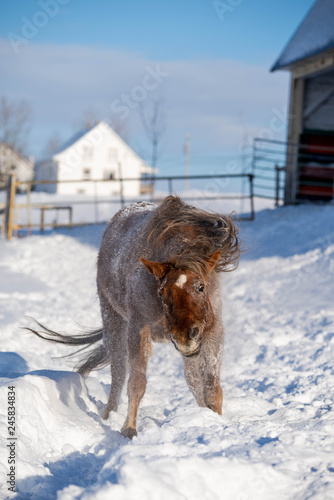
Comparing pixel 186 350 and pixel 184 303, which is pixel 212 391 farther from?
pixel 184 303

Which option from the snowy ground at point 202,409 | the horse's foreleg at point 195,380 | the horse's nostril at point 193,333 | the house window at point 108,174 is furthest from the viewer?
the house window at point 108,174

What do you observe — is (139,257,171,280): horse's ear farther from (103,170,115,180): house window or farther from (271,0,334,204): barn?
(103,170,115,180): house window

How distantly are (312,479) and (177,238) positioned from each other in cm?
151

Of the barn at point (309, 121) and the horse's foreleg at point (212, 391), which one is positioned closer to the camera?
the horse's foreleg at point (212, 391)

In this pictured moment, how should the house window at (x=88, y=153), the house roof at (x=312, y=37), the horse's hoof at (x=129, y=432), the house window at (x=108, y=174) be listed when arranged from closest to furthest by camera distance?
the horse's hoof at (x=129, y=432) < the house roof at (x=312, y=37) < the house window at (x=88, y=153) < the house window at (x=108, y=174)

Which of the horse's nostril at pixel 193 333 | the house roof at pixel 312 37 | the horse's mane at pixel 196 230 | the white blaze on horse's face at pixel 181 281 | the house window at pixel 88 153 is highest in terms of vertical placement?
the house roof at pixel 312 37

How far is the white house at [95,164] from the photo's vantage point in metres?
43.8

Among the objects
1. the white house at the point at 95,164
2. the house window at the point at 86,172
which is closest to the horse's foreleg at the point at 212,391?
the white house at the point at 95,164

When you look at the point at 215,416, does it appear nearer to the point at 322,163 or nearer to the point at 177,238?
the point at 177,238

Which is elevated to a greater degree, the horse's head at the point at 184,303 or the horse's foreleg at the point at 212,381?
the horse's head at the point at 184,303

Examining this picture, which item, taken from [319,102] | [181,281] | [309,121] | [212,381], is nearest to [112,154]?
[309,121]

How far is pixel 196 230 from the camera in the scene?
3248 mm

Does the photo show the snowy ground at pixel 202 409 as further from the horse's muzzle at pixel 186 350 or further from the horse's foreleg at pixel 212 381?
the horse's muzzle at pixel 186 350

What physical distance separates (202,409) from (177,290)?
791 millimetres
